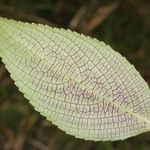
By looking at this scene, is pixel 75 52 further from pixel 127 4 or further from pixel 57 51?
pixel 127 4

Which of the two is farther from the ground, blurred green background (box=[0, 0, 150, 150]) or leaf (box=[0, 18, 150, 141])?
blurred green background (box=[0, 0, 150, 150])

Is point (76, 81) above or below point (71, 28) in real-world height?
below

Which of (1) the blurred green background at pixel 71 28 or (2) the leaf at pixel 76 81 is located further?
(1) the blurred green background at pixel 71 28

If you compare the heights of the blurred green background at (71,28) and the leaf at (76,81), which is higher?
the blurred green background at (71,28)

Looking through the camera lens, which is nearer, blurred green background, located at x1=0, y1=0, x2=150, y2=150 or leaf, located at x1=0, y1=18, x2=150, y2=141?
leaf, located at x1=0, y1=18, x2=150, y2=141
